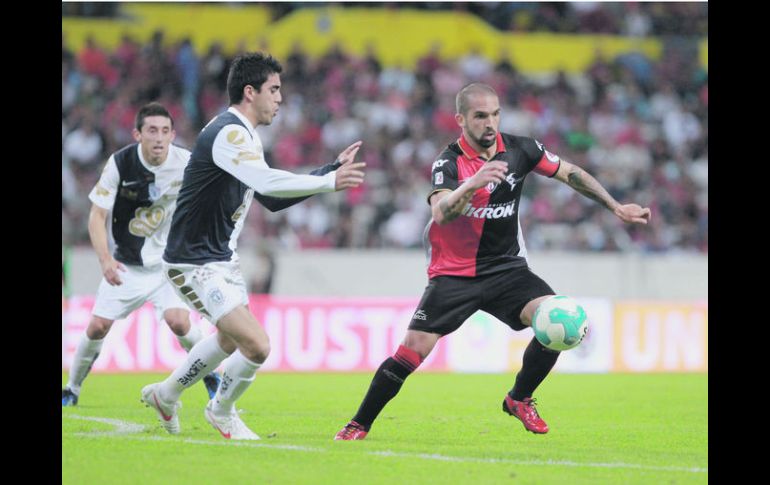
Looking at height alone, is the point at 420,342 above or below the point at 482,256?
below

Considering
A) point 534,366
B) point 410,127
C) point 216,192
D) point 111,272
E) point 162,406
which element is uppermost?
point 410,127

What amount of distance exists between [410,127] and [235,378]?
1403 centimetres

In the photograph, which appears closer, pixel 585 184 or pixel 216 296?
pixel 216 296

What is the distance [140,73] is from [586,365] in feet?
33.0

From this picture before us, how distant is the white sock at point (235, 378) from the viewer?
7.64 meters

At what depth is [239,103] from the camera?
775cm

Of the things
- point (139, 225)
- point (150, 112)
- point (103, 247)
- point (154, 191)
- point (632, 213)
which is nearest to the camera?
point (632, 213)

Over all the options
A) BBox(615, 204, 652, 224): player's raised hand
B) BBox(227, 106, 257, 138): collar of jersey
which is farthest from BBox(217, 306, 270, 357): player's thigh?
BBox(615, 204, 652, 224): player's raised hand

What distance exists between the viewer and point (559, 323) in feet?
25.8

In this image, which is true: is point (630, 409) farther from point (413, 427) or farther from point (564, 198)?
point (564, 198)

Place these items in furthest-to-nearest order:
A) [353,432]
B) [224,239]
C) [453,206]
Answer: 1. [353,432]
2. [224,239]
3. [453,206]

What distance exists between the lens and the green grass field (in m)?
6.58

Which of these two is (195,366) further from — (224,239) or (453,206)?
(453,206)

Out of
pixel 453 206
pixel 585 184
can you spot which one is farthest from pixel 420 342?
pixel 585 184
